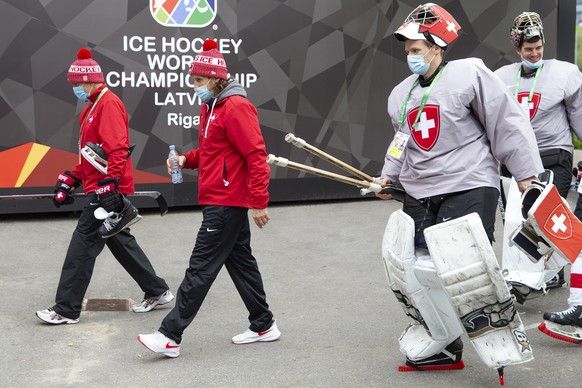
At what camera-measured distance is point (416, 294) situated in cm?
505

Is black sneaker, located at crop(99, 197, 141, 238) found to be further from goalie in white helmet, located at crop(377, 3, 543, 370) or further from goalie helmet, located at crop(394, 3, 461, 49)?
goalie helmet, located at crop(394, 3, 461, 49)

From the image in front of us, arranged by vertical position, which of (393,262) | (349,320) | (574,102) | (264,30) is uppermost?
(264,30)

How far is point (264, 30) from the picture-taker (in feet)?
Answer: 32.7

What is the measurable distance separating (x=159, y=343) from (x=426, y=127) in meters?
1.97

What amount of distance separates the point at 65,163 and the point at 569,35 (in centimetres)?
567

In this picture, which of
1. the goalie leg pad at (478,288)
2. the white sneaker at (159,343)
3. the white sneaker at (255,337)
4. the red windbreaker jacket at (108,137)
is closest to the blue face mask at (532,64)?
the goalie leg pad at (478,288)

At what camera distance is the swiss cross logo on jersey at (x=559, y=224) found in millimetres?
4578

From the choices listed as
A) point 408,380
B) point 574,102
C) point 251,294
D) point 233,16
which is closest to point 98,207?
point 251,294

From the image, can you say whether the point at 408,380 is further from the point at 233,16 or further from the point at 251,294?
the point at 233,16

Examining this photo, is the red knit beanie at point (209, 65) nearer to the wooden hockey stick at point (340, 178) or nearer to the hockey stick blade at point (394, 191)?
the wooden hockey stick at point (340, 178)

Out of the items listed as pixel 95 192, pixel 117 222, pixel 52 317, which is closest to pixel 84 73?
pixel 95 192

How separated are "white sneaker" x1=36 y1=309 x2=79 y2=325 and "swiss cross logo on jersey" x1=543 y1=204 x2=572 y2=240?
11.0 feet

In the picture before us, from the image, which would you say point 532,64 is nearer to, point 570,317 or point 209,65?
point 570,317

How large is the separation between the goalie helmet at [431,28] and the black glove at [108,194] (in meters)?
2.24
